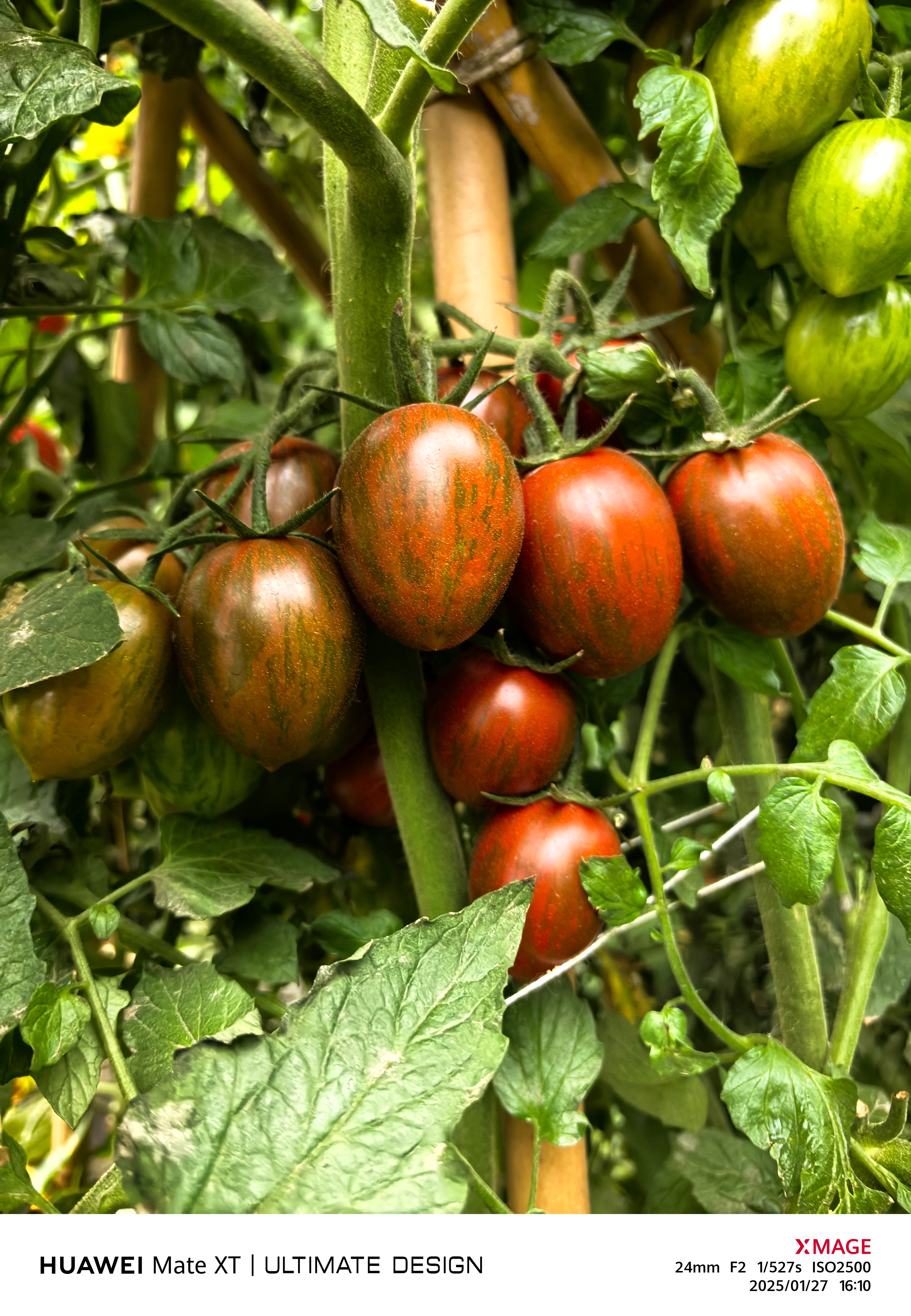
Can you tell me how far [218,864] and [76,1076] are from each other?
0.41ft

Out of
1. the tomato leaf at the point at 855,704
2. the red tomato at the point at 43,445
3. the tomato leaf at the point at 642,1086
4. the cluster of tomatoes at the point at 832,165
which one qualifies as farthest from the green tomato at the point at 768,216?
the red tomato at the point at 43,445

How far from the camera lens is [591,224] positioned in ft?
1.91

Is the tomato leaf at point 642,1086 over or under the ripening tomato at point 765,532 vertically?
under

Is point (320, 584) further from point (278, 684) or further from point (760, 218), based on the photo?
point (760, 218)

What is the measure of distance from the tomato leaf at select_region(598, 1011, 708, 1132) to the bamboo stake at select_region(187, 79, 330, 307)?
0.61 metres

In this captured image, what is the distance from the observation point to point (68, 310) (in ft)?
2.07

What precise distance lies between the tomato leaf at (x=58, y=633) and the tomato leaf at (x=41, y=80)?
Result: 7.4 inches

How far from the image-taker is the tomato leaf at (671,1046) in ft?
1.56

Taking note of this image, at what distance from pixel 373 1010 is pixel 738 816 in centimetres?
32

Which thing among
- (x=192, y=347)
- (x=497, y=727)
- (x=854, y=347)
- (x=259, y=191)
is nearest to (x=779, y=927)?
(x=497, y=727)

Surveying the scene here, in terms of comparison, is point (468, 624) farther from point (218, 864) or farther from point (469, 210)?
point (469, 210)

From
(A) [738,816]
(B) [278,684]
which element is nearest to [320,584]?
(B) [278,684]

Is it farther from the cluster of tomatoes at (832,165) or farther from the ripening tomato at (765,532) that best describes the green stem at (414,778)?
the cluster of tomatoes at (832,165)

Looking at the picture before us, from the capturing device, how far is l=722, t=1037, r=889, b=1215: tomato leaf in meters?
0.45
